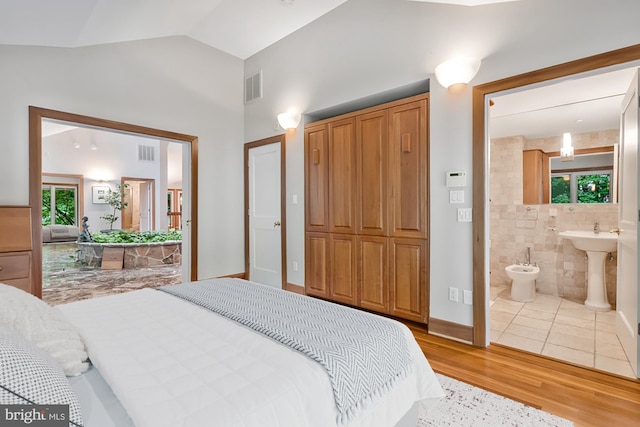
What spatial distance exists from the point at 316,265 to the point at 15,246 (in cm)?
278

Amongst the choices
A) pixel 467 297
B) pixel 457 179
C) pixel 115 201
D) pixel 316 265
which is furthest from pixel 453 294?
pixel 115 201

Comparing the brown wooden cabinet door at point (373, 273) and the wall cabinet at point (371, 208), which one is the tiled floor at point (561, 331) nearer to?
the wall cabinet at point (371, 208)

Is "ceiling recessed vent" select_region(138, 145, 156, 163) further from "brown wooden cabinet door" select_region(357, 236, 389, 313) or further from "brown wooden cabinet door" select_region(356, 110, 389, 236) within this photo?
"brown wooden cabinet door" select_region(357, 236, 389, 313)

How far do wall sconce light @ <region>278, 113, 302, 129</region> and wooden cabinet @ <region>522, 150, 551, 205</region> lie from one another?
330 cm

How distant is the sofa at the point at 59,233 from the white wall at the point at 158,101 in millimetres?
7860

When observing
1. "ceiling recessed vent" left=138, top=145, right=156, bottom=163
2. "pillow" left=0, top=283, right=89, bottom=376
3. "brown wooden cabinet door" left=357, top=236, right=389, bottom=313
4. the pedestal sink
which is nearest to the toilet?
the pedestal sink

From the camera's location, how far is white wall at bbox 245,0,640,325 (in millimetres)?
2182

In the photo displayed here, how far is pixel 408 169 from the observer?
2.99 metres

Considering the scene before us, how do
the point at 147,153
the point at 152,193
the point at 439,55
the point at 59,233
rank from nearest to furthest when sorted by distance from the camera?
the point at 439,55
the point at 59,233
the point at 147,153
the point at 152,193

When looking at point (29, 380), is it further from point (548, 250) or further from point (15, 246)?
point (548, 250)

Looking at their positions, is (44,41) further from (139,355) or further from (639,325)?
(639,325)

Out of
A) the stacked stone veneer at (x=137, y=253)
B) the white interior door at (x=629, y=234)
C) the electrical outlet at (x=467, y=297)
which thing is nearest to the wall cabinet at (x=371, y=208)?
the electrical outlet at (x=467, y=297)

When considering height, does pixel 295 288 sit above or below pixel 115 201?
below

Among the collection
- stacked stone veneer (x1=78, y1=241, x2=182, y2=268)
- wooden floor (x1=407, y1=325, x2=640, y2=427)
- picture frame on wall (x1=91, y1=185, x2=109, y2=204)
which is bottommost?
wooden floor (x1=407, y1=325, x2=640, y2=427)
